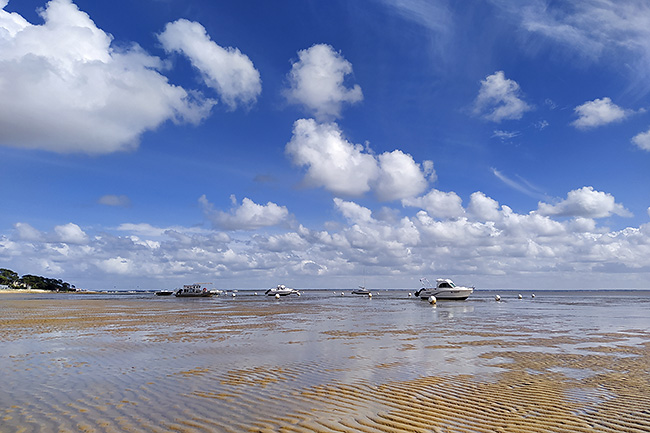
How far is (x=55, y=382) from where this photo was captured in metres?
11.3

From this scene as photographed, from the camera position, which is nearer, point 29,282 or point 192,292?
point 192,292

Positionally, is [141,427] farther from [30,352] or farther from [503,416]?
[30,352]

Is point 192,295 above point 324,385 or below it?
below

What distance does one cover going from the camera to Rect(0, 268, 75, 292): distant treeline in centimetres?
15612

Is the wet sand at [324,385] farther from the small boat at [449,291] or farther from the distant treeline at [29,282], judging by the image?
the distant treeline at [29,282]

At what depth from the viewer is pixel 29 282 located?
552 ft

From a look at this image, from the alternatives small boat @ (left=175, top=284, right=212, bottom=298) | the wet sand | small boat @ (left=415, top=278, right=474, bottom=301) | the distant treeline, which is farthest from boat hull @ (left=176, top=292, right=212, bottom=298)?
the distant treeline

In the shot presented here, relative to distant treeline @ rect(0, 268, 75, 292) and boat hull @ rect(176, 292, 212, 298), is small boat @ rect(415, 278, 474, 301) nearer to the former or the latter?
boat hull @ rect(176, 292, 212, 298)

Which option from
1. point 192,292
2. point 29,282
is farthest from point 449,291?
point 29,282

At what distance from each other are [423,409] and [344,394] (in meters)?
1.99

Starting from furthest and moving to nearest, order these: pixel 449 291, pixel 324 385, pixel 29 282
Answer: pixel 29 282 → pixel 449 291 → pixel 324 385

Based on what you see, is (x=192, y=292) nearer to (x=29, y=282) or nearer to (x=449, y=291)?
(x=449, y=291)

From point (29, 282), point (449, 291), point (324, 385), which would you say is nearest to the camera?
point (324, 385)

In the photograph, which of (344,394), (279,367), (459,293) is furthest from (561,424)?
(459,293)
